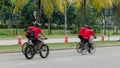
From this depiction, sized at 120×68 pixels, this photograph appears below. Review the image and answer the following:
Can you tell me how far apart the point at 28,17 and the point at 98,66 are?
61620 mm

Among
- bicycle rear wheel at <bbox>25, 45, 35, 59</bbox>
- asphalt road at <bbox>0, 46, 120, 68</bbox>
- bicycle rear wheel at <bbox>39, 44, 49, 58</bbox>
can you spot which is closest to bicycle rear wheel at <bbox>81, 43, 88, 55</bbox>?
asphalt road at <bbox>0, 46, 120, 68</bbox>

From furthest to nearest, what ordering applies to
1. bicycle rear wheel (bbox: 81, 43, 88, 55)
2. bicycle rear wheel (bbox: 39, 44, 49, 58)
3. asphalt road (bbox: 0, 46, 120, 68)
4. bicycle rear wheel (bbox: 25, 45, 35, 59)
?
bicycle rear wheel (bbox: 81, 43, 88, 55) → bicycle rear wheel (bbox: 39, 44, 49, 58) → bicycle rear wheel (bbox: 25, 45, 35, 59) → asphalt road (bbox: 0, 46, 120, 68)

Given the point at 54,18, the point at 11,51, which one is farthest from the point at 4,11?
the point at 11,51

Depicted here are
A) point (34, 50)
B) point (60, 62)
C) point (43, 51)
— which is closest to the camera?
point (60, 62)

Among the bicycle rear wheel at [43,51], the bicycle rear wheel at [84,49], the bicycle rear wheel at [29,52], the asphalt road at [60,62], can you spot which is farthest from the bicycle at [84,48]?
the bicycle rear wheel at [29,52]

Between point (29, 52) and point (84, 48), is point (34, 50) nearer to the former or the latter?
point (29, 52)

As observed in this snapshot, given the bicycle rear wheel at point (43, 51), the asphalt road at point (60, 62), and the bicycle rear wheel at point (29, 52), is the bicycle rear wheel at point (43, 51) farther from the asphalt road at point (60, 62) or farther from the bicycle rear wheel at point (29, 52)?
the bicycle rear wheel at point (29, 52)

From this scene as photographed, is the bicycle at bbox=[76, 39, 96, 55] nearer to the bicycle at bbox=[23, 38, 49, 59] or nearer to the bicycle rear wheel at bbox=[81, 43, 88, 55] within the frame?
the bicycle rear wheel at bbox=[81, 43, 88, 55]

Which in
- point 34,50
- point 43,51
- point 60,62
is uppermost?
point 34,50

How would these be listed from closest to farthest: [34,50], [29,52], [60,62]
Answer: [60,62], [29,52], [34,50]

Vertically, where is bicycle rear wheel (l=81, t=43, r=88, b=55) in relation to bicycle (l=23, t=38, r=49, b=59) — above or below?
below

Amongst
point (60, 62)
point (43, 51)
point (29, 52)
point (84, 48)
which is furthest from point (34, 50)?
point (84, 48)

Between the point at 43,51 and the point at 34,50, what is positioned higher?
the point at 34,50

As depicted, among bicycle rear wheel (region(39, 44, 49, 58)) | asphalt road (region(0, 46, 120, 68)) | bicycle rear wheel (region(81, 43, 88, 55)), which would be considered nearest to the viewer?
asphalt road (region(0, 46, 120, 68))
